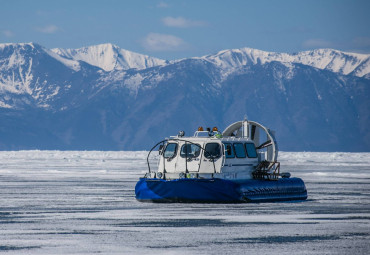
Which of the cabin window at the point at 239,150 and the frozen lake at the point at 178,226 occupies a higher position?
the cabin window at the point at 239,150

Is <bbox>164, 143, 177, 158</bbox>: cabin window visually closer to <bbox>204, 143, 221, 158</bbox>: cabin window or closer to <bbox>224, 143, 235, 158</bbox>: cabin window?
<bbox>204, 143, 221, 158</bbox>: cabin window

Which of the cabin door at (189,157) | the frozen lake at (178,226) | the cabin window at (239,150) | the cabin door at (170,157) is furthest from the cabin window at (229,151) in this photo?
the frozen lake at (178,226)

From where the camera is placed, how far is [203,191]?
28.9 meters

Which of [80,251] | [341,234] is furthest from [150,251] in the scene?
[341,234]

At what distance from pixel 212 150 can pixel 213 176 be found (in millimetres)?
1148

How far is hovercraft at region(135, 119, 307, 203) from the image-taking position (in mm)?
28969

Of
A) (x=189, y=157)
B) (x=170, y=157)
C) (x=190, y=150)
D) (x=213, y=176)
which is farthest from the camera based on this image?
(x=170, y=157)

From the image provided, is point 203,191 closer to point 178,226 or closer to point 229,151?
point 229,151

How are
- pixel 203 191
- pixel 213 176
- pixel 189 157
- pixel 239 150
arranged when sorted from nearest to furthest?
pixel 203 191 → pixel 213 176 → pixel 189 157 → pixel 239 150

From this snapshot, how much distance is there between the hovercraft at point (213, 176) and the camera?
95.0ft

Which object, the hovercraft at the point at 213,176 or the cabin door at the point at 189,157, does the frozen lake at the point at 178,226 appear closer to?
the hovercraft at the point at 213,176

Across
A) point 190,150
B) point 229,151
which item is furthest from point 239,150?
point 190,150

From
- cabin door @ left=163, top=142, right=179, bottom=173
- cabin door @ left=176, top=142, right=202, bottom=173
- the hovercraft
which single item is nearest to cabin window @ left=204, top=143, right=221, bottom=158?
the hovercraft

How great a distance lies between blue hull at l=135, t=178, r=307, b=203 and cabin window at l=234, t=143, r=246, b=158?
1304 mm
